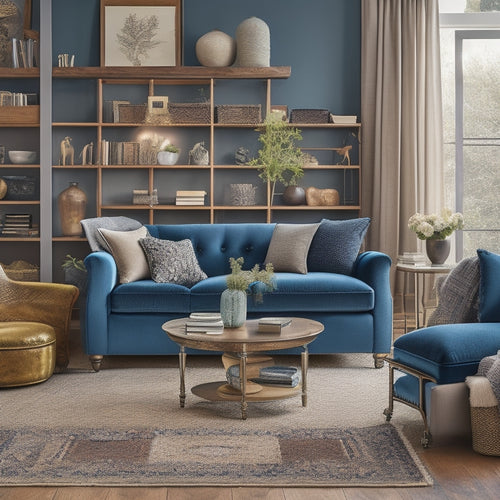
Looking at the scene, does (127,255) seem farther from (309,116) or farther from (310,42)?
(310,42)

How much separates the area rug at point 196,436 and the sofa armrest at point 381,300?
316 millimetres

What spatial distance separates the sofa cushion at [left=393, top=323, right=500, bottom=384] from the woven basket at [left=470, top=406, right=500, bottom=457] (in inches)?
6.8

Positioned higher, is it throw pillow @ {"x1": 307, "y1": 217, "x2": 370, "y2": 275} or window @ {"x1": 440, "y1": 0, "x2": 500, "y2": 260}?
window @ {"x1": 440, "y1": 0, "x2": 500, "y2": 260}

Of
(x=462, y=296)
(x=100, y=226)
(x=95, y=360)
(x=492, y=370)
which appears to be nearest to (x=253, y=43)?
(x=100, y=226)

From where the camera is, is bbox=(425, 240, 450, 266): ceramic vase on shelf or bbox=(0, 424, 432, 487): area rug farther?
bbox=(425, 240, 450, 266): ceramic vase on shelf

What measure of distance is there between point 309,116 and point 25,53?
2540 millimetres

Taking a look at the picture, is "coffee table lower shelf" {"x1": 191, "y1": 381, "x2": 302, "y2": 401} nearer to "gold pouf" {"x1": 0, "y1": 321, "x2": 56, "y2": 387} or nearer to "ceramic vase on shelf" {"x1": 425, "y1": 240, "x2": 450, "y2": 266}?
"gold pouf" {"x1": 0, "y1": 321, "x2": 56, "y2": 387}

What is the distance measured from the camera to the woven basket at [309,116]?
22.0ft

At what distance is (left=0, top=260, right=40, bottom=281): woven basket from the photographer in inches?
259

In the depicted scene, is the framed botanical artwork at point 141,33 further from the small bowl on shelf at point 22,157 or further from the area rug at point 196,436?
the area rug at point 196,436

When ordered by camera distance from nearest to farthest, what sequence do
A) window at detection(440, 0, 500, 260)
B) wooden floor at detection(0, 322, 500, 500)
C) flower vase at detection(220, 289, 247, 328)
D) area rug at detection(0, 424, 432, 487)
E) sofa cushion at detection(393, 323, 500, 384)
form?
wooden floor at detection(0, 322, 500, 500)
area rug at detection(0, 424, 432, 487)
sofa cushion at detection(393, 323, 500, 384)
flower vase at detection(220, 289, 247, 328)
window at detection(440, 0, 500, 260)

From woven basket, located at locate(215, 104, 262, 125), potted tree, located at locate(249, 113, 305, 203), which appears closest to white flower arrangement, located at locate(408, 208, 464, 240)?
potted tree, located at locate(249, 113, 305, 203)

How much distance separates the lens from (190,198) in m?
6.68

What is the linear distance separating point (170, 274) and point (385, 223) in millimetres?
Answer: 2397
